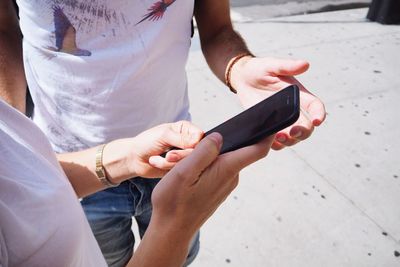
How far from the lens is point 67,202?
2.20 feet

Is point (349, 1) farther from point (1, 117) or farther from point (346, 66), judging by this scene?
point (1, 117)

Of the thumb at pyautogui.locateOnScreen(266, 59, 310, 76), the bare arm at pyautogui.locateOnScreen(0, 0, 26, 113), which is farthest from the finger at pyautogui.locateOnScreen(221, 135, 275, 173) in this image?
the bare arm at pyautogui.locateOnScreen(0, 0, 26, 113)

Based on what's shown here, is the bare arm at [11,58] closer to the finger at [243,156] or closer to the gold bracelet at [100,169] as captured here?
the gold bracelet at [100,169]

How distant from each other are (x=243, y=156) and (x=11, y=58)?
2.66 ft

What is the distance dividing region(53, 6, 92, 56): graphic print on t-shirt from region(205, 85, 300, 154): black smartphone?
457 mm

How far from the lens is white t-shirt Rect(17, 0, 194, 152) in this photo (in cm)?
96

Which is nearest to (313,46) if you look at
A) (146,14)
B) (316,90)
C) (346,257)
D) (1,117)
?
(316,90)

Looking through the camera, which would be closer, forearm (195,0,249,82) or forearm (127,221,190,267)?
forearm (127,221,190,267)

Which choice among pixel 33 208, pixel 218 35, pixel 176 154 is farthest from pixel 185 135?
pixel 218 35

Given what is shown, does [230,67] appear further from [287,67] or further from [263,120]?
[263,120]

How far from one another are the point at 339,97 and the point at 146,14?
2511 mm

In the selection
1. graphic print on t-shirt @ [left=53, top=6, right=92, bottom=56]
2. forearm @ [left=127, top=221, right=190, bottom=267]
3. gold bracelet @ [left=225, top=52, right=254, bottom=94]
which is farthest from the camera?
gold bracelet @ [left=225, top=52, right=254, bottom=94]

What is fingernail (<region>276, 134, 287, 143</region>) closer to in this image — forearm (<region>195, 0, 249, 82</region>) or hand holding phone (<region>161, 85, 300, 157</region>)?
hand holding phone (<region>161, 85, 300, 157</region>)

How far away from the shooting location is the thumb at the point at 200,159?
0.73m
